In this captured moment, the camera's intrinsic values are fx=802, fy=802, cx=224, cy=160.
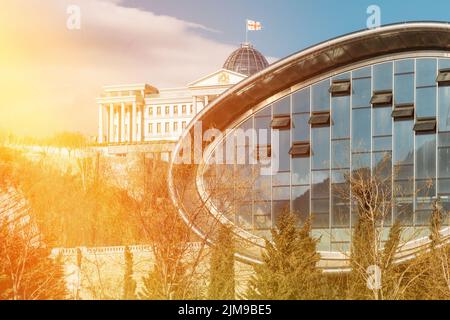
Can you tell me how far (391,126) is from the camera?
1702 centimetres

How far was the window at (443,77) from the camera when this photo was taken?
53.6ft

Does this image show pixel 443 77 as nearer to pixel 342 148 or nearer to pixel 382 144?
pixel 382 144

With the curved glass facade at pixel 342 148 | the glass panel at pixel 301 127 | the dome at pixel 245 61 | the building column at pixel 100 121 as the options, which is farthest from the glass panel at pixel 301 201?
the dome at pixel 245 61

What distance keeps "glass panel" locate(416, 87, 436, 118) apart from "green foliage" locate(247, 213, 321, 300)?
3776 millimetres

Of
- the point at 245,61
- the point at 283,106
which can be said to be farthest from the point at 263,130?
the point at 245,61

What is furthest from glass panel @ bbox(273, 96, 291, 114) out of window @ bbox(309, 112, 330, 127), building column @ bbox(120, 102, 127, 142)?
building column @ bbox(120, 102, 127, 142)

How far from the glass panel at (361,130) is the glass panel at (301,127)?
1.10m

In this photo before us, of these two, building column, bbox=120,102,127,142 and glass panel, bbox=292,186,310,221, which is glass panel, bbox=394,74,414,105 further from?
building column, bbox=120,102,127,142

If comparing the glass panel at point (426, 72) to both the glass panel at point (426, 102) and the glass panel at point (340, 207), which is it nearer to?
the glass panel at point (426, 102)

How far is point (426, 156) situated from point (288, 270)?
4.55m

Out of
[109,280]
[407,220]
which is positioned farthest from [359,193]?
[109,280]

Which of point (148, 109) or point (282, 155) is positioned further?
point (148, 109)

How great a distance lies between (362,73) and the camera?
17594 millimetres

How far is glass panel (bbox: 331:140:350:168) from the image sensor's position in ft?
56.9
